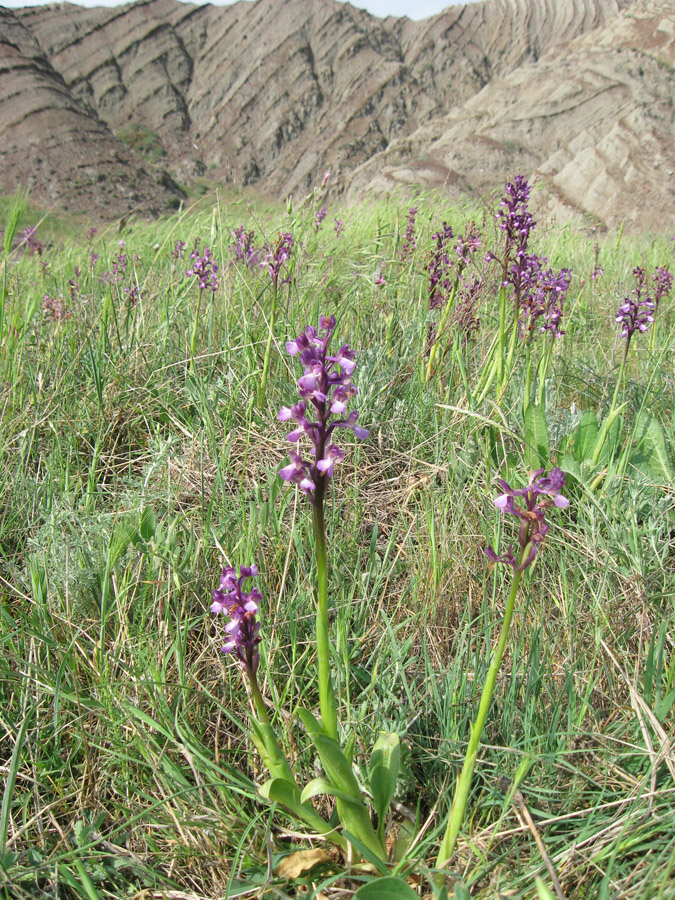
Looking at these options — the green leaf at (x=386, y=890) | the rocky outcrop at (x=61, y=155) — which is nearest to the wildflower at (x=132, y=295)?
the green leaf at (x=386, y=890)

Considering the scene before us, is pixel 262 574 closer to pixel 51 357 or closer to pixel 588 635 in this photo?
pixel 588 635

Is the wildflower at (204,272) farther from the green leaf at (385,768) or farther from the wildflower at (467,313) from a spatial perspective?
the green leaf at (385,768)

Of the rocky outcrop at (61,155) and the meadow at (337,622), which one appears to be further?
the rocky outcrop at (61,155)

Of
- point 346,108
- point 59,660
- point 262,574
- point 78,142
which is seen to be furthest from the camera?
point 346,108

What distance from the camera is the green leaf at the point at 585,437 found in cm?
237

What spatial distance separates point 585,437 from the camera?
240 centimetres

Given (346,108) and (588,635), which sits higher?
(346,108)

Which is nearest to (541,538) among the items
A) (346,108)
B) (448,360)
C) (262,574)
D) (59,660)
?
(262,574)

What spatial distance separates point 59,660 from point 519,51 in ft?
212

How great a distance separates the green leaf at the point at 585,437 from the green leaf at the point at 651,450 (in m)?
0.15

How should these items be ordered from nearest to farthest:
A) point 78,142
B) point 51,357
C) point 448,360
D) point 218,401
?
point 218,401
point 51,357
point 448,360
point 78,142

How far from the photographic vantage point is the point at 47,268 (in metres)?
5.37

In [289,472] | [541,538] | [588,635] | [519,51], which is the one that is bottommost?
[588,635]

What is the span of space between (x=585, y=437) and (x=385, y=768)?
5.32 feet
